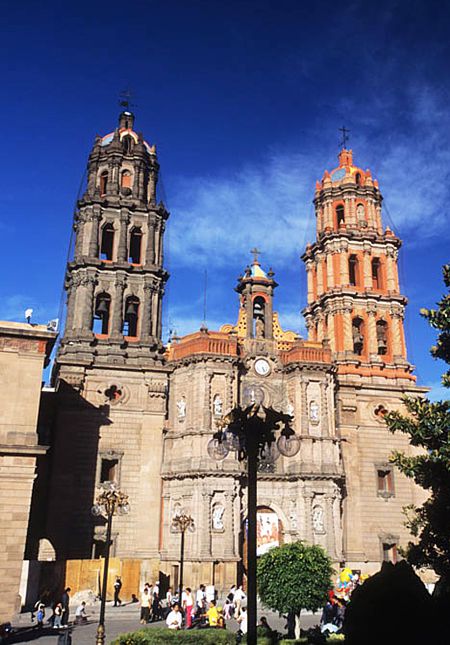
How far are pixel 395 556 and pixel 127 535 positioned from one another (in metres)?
16.1

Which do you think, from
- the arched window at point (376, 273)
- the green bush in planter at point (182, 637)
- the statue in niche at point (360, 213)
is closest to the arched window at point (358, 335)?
the arched window at point (376, 273)

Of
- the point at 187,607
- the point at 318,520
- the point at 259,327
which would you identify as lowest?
the point at 187,607

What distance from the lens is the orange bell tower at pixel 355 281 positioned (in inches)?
1641

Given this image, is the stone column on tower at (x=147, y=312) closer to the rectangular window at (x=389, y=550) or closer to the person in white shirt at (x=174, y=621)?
the rectangular window at (x=389, y=550)

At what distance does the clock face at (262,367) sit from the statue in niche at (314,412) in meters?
3.51

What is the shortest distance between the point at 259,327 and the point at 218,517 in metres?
12.7

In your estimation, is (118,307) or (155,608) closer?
(155,608)

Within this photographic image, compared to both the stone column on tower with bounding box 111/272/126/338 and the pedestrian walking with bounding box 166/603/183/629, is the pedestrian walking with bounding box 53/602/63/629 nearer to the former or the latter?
the pedestrian walking with bounding box 166/603/183/629

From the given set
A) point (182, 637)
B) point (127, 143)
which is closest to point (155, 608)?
point (182, 637)

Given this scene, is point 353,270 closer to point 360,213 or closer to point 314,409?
point 360,213

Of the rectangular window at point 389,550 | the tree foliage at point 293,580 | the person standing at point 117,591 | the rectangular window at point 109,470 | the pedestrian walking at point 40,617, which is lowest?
the pedestrian walking at point 40,617

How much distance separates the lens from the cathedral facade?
33.9 m

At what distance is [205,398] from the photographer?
118 feet

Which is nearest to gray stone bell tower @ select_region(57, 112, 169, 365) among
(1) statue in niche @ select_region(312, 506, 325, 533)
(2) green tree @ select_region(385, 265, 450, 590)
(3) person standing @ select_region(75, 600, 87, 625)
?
(1) statue in niche @ select_region(312, 506, 325, 533)
